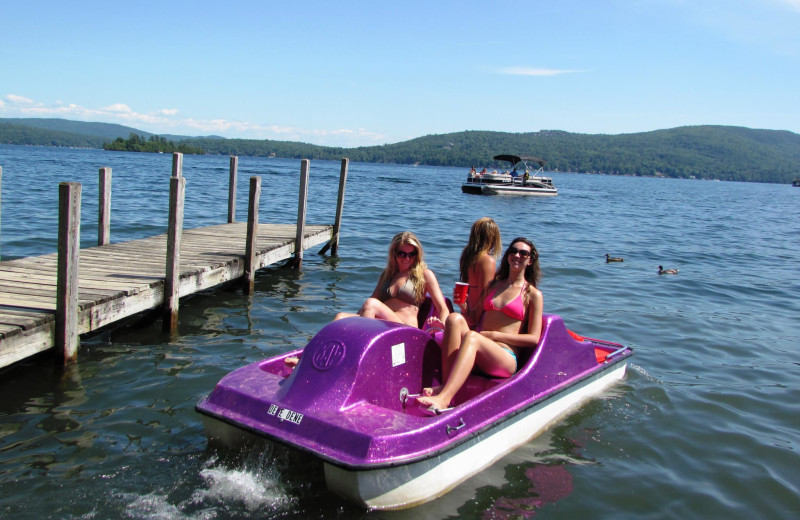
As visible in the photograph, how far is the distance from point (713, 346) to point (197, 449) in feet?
24.4

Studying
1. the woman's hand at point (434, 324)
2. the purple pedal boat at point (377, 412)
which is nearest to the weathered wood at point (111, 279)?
the purple pedal boat at point (377, 412)

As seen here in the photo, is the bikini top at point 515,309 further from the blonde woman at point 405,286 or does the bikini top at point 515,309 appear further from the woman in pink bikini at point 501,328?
the blonde woman at point 405,286

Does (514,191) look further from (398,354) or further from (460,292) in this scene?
(398,354)

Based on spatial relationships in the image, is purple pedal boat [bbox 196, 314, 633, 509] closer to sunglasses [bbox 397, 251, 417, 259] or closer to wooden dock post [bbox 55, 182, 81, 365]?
sunglasses [bbox 397, 251, 417, 259]

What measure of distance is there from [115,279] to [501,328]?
503 cm

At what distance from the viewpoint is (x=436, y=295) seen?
6.21m

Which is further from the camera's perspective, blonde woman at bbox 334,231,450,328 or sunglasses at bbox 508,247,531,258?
blonde woman at bbox 334,231,450,328

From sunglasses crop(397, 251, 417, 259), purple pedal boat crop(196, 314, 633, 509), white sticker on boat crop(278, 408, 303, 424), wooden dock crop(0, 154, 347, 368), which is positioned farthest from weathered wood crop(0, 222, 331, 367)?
sunglasses crop(397, 251, 417, 259)

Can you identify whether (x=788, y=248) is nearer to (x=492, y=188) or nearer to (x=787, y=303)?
(x=787, y=303)

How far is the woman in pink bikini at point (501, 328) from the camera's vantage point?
526 cm

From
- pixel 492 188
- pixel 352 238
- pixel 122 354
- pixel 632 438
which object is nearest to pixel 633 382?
pixel 632 438

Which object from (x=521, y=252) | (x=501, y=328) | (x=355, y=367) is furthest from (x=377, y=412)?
(x=521, y=252)

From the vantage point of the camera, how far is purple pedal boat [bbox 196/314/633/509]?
4.30 meters

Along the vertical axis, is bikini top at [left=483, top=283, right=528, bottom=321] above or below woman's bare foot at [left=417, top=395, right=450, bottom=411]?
above
